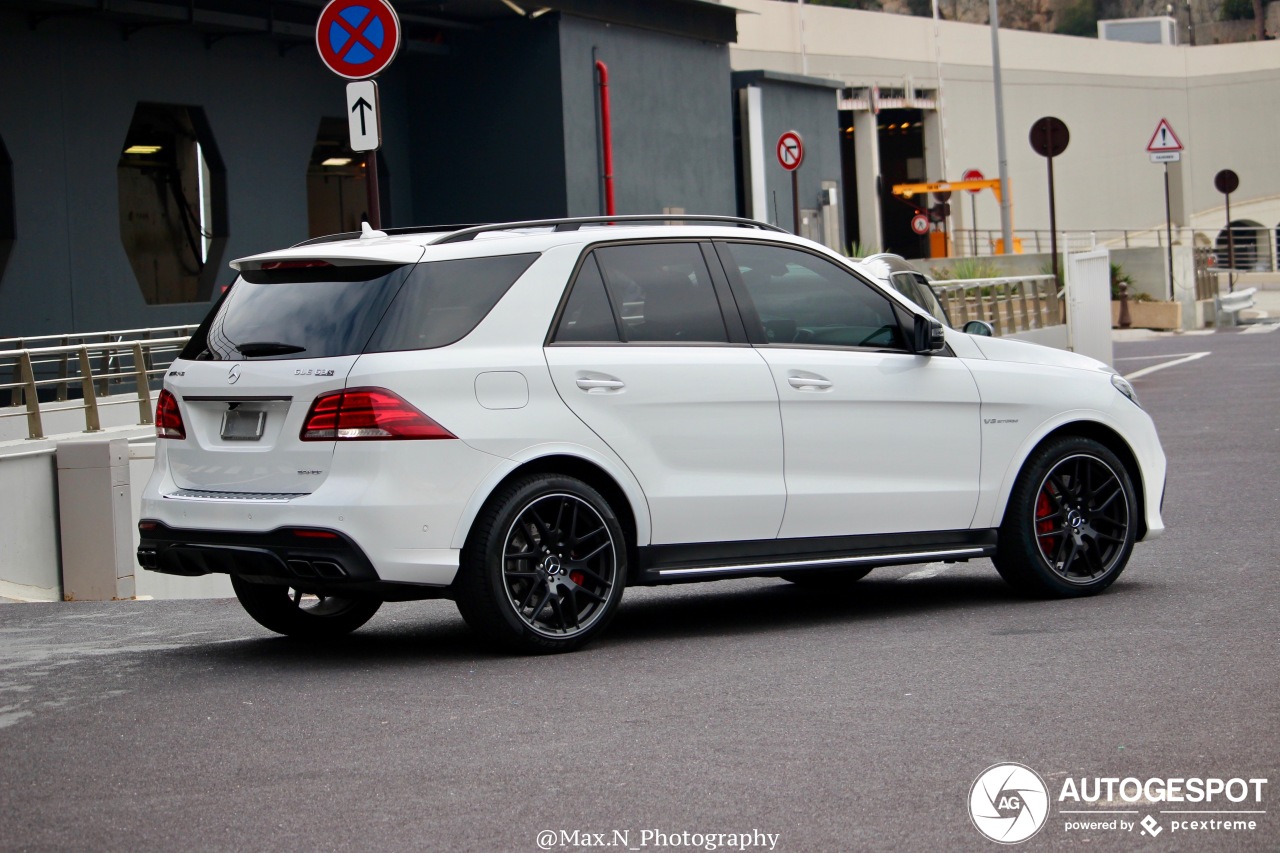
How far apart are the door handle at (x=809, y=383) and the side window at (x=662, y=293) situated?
331 mm

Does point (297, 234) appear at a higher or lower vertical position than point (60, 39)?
lower

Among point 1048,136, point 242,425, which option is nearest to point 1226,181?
point 1048,136

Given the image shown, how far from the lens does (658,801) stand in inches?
185

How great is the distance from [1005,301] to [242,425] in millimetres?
18084

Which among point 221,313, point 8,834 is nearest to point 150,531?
point 221,313

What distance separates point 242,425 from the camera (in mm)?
6844

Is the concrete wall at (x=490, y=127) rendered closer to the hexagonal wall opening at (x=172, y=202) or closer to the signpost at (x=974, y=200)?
the hexagonal wall opening at (x=172, y=202)

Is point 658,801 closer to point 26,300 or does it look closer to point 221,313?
point 221,313

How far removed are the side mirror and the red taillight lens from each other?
306cm

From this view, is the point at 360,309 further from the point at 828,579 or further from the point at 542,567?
the point at 828,579

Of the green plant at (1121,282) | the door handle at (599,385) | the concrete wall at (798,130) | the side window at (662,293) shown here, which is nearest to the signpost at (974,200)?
the concrete wall at (798,130)

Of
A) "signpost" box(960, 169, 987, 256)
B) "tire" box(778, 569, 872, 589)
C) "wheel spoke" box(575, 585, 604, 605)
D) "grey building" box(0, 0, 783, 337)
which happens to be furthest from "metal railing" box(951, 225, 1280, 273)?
"wheel spoke" box(575, 585, 604, 605)

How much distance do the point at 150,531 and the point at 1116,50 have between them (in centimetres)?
7659

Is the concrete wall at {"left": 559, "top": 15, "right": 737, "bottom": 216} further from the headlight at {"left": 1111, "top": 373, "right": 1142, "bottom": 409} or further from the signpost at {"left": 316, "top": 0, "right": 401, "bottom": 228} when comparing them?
the headlight at {"left": 1111, "top": 373, "right": 1142, "bottom": 409}
